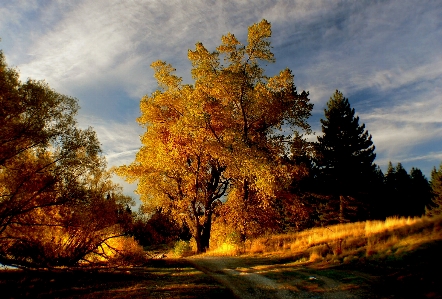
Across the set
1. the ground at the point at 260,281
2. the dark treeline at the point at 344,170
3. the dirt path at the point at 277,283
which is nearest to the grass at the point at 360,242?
the ground at the point at 260,281

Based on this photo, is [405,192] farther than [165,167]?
Yes

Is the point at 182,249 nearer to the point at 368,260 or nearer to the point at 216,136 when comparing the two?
the point at 216,136

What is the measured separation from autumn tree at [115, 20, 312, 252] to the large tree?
18760 mm

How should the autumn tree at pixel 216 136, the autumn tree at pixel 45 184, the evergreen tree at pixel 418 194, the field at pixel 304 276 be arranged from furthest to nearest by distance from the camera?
1. the evergreen tree at pixel 418 194
2. the autumn tree at pixel 216 136
3. the autumn tree at pixel 45 184
4. the field at pixel 304 276

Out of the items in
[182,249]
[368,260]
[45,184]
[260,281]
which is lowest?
[182,249]

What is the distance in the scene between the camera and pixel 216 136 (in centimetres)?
2119

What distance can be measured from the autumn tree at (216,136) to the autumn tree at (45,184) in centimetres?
530

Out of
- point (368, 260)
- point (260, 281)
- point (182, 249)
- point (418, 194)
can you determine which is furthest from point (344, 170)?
point (418, 194)

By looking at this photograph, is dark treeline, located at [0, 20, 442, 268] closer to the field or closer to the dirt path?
the field

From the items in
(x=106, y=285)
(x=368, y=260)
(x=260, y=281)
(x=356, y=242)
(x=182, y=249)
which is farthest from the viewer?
(x=182, y=249)

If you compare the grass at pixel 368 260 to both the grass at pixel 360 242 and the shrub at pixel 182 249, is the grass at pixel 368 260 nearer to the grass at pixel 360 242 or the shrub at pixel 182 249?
the grass at pixel 360 242

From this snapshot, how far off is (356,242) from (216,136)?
1058 centimetres

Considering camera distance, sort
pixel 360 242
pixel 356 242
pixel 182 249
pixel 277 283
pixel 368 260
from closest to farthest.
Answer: pixel 277 283
pixel 368 260
pixel 360 242
pixel 356 242
pixel 182 249

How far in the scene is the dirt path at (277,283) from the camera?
918cm
